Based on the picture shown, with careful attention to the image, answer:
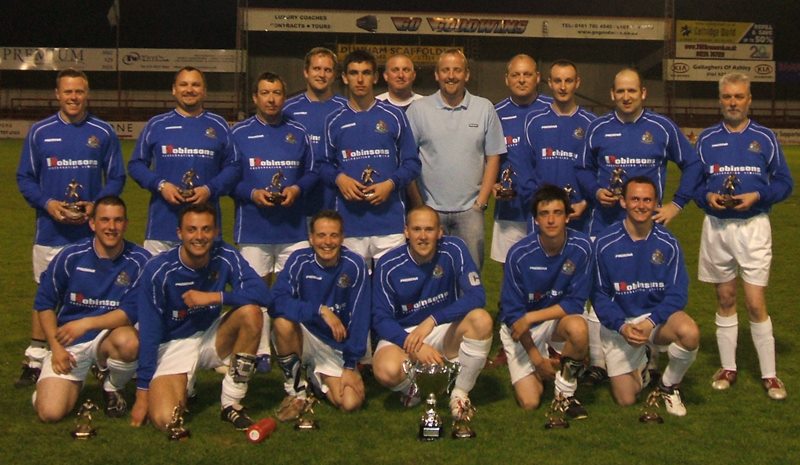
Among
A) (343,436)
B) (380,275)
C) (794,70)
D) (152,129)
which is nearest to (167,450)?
(343,436)

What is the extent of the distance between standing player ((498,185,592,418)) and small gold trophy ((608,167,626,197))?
1.11 ft

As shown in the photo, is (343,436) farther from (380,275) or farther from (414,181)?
(414,181)

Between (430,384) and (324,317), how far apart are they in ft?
2.09

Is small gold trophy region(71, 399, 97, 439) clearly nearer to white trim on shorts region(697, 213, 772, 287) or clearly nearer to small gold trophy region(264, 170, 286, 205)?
small gold trophy region(264, 170, 286, 205)

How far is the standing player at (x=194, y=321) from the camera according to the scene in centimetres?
449

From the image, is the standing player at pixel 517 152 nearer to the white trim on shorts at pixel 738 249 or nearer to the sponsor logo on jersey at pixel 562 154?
the sponsor logo on jersey at pixel 562 154

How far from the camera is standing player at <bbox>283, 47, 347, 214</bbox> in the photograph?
227 inches

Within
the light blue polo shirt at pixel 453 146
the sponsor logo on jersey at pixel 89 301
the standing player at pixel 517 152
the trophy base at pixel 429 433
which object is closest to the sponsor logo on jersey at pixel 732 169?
the standing player at pixel 517 152

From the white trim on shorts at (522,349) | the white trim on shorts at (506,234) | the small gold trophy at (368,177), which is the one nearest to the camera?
the white trim on shorts at (522,349)

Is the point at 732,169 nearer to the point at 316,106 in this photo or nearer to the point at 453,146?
the point at 453,146

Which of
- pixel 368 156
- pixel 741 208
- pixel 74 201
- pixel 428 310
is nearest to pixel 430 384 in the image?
pixel 428 310

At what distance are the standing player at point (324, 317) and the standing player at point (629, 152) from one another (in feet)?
4.54

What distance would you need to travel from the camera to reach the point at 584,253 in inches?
193

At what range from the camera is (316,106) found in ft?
19.4
